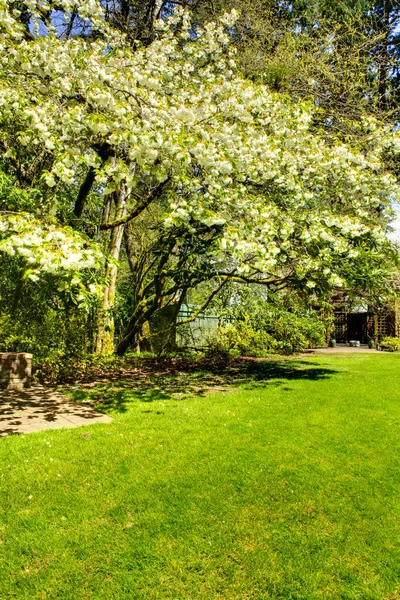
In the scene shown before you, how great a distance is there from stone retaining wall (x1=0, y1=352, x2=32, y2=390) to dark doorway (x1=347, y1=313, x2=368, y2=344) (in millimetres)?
19670

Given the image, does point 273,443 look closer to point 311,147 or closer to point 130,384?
point 130,384

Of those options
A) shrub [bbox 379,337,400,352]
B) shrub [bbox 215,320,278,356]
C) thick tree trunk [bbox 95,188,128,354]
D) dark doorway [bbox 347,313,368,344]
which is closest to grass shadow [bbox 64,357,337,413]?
thick tree trunk [bbox 95,188,128,354]

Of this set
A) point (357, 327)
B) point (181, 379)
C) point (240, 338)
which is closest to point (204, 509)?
point (181, 379)

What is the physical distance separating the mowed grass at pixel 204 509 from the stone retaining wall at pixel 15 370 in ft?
8.18

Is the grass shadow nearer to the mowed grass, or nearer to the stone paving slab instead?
the stone paving slab

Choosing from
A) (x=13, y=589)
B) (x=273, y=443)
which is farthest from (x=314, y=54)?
(x=13, y=589)

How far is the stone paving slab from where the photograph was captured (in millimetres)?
4812

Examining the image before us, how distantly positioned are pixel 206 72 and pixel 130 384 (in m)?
6.00

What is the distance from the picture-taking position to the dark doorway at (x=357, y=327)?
75.2 feet

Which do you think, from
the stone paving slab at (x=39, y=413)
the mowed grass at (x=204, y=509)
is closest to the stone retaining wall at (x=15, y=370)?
the stone paving slab at (x=39, y=413)

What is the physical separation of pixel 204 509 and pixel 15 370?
485cm

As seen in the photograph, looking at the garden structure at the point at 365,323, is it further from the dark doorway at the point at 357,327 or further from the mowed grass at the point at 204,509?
the mowed grass at the point at 204,509

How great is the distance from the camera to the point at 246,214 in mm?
6133

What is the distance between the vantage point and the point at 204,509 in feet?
9.90
